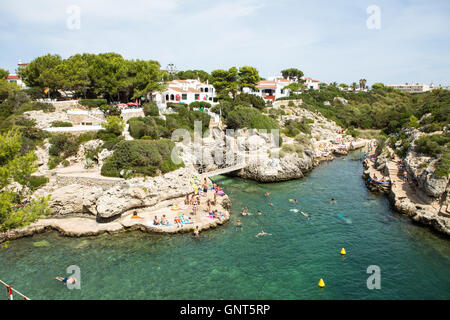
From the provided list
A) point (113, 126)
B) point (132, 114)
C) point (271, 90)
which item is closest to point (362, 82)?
point (271, 90)

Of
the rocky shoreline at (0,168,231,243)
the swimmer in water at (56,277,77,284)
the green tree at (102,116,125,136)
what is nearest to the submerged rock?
the rocky shoreline at (0,168,231,243)

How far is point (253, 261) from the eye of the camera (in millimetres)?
20281

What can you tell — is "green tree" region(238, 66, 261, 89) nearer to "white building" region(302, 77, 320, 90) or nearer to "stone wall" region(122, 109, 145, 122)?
"stone wall" region(122, 109, 145, 122)

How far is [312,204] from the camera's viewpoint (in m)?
30.4

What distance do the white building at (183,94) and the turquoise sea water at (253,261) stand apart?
33.5m

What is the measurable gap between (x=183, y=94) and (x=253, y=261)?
4500 centimetres

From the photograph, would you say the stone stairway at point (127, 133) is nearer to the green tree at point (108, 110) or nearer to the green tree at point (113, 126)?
the green tree at point (113, 126)

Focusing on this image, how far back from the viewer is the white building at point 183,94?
5438 cm

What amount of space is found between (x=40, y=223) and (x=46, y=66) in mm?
34098

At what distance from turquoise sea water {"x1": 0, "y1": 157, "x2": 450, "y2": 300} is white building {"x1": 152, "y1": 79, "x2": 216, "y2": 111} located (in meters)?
33.5

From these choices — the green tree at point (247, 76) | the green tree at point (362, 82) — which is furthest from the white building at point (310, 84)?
the green tree at point (247, 76)

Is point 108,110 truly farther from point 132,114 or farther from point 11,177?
point 11,177

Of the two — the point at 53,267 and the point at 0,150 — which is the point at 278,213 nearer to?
the point at 53,267

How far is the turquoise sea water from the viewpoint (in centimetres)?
1733
